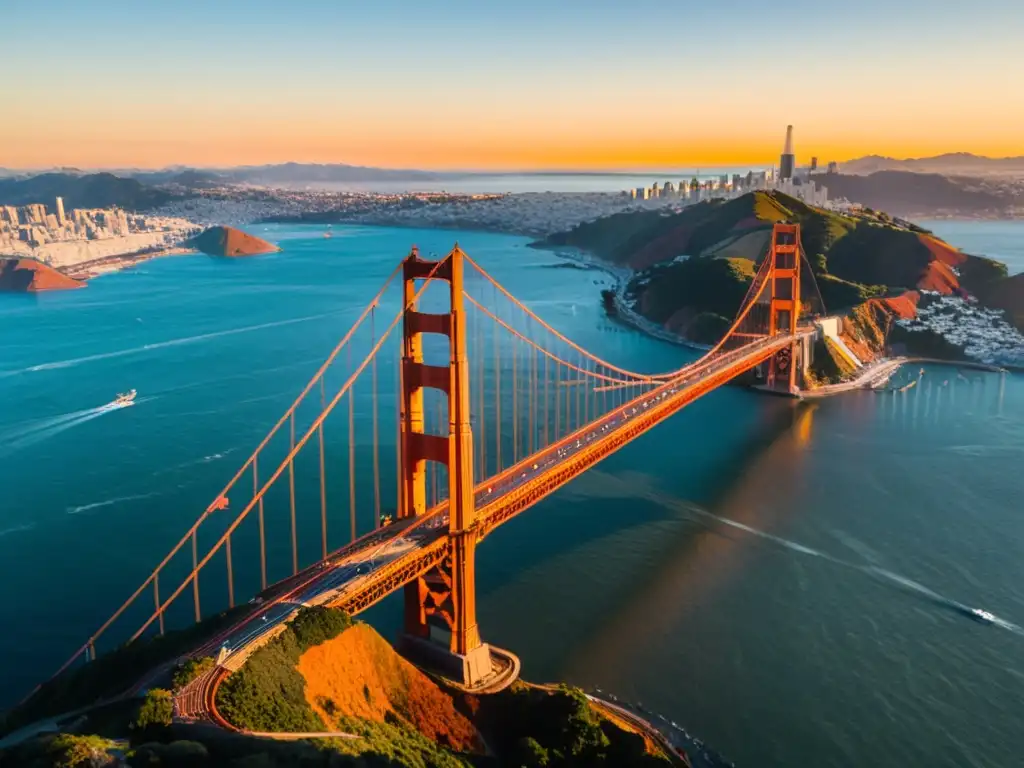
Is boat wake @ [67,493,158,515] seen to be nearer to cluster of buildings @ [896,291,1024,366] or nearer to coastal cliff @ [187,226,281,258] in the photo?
cluster of buildings @ [896,291,1024,366]

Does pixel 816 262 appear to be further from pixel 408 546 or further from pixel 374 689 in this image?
pixel 374 689

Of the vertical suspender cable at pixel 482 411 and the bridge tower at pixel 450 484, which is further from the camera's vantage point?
the vertical suspender cable at pixel 482 411

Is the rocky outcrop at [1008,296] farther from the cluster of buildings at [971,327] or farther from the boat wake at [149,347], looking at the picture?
the boat wake at [149,347]

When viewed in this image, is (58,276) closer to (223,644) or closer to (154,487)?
(154,487)

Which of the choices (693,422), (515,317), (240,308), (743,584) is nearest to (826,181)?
(515,317)

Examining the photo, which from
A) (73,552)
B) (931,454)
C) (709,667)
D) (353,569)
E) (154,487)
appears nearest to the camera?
(353,569)

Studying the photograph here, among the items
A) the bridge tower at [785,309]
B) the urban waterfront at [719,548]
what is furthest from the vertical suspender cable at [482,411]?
the bridge tower at [785,309]

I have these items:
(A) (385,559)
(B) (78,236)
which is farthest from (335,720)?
(B) (78,236)
